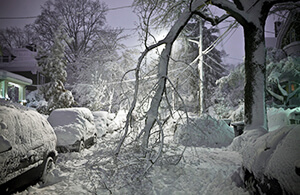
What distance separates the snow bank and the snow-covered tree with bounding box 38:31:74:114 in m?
15.2

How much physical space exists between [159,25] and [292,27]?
1569 cm

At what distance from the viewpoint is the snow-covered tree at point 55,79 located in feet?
49.8

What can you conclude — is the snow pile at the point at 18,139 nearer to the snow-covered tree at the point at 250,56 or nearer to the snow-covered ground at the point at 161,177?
the snow-covered ground at the point at 161,177

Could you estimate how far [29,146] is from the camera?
11.9ft

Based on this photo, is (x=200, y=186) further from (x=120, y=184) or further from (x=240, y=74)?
(x=240, y=74)

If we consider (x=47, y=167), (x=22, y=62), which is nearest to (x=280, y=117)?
(x=47, y=167)

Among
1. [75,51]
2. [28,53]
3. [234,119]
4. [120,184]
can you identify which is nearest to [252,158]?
[120,184]

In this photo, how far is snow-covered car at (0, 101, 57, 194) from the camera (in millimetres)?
3033

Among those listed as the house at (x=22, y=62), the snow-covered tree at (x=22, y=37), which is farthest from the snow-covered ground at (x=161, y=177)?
the snow-covered tree at (x=22, y=37)

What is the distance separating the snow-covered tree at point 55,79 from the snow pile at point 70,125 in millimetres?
8475

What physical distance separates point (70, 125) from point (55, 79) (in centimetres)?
1058

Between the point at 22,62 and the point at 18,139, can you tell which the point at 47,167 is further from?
the point at 22,62

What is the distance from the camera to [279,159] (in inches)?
79.9

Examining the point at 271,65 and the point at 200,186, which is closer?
→ the point at 200,186
